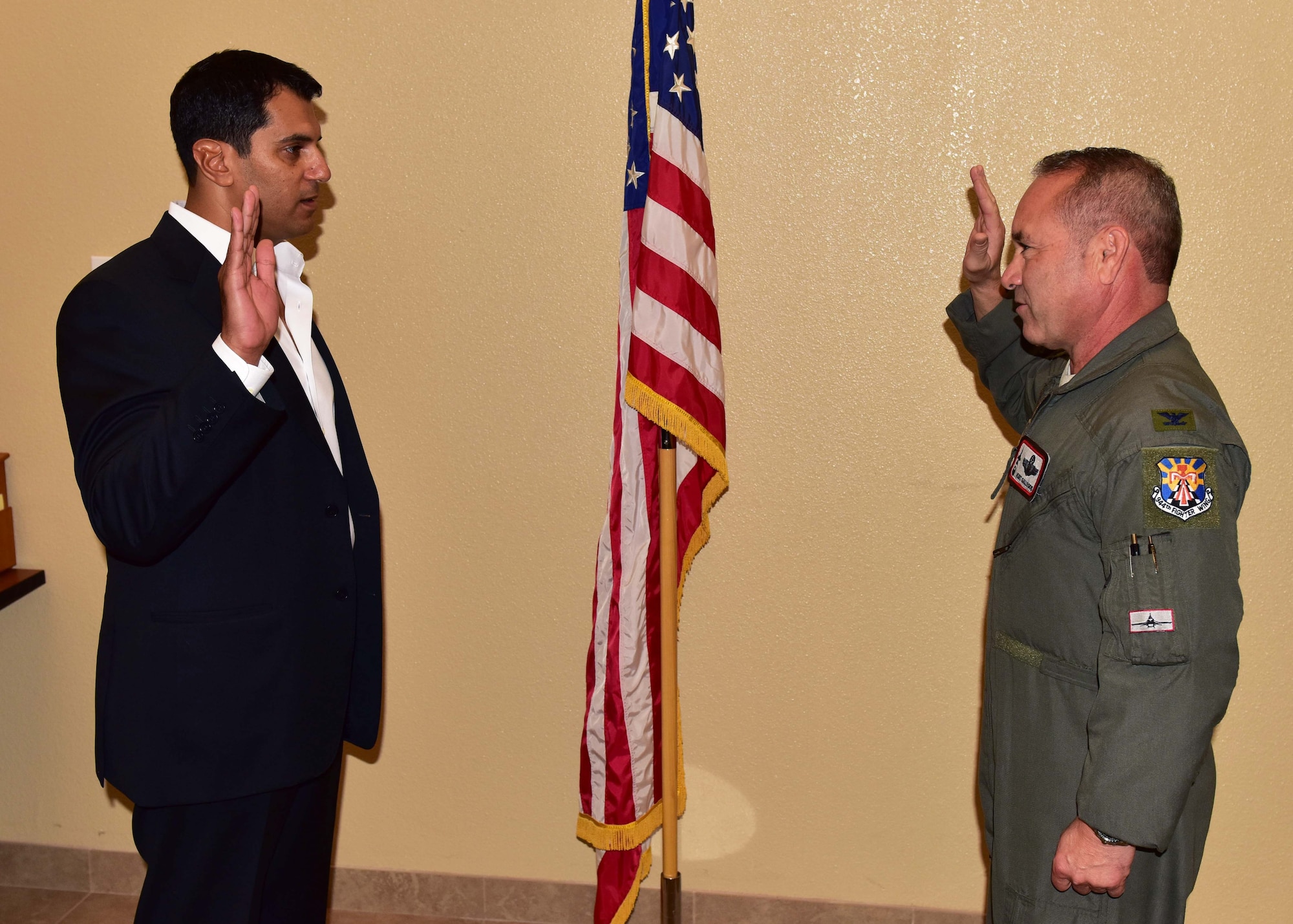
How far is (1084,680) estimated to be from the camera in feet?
5.56

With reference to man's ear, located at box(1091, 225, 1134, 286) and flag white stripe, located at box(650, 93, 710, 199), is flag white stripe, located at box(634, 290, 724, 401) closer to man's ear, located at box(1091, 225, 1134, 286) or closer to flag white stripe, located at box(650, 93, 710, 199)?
flag white stripe, located at box(650, 93, 710, 199)

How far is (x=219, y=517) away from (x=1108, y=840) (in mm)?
1552

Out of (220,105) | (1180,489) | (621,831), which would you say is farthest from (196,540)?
(1180,489)

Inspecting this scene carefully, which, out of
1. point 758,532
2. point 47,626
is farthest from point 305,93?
point 47,626

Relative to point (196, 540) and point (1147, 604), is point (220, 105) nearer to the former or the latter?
point (196, 540)

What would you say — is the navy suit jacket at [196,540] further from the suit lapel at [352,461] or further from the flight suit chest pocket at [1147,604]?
the flight suit chest pocket at [1147,604]

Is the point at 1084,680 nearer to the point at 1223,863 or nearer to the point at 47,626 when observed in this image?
the point at 1223,863

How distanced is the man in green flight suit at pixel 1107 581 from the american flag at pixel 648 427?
0.65m

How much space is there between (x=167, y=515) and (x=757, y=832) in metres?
1.79

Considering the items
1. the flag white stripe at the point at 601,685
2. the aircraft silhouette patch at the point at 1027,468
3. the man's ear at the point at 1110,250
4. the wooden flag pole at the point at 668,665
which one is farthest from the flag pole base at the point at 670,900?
the man's ear at the point at 1110,250

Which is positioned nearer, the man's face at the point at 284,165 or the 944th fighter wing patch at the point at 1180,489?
the 944th fighter wing patch at the point at 1180,489

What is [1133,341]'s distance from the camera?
1.72 meters

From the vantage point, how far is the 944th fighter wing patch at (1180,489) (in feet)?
5.05

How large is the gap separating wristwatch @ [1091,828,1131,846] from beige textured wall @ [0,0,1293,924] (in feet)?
3.30
